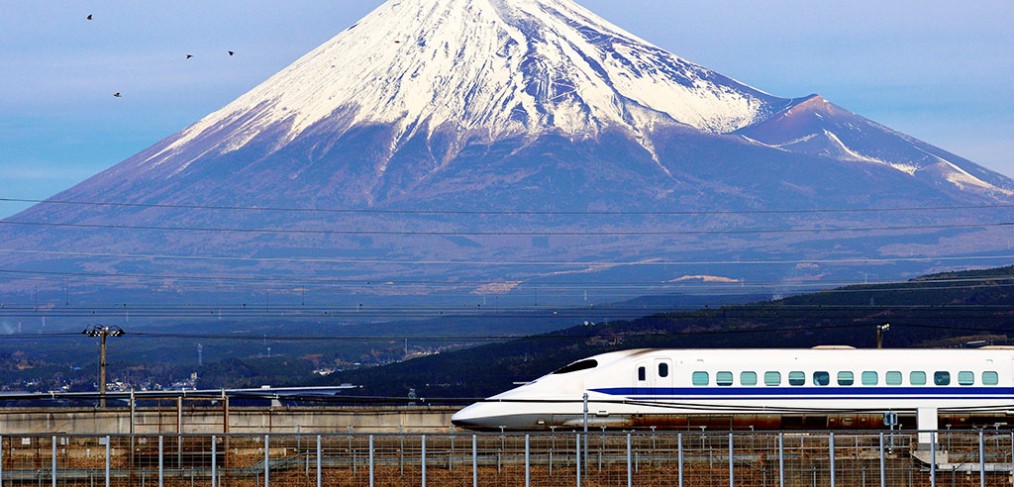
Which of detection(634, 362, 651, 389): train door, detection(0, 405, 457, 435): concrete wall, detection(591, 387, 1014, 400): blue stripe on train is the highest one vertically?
detection(634, 362, 651, 389): train door

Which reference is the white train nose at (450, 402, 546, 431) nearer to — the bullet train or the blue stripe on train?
the bullet train

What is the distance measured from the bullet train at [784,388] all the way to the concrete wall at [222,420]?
26.9ft

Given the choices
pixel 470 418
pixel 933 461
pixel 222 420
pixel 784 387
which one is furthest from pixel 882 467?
pixel 222 420

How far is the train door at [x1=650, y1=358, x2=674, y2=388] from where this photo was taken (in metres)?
65.4

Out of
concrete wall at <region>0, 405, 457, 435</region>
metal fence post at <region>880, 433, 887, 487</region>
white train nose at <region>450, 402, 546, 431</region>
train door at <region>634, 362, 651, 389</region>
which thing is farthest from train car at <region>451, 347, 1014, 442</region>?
metal fence post at <region>880, 433, 887, 487</region>

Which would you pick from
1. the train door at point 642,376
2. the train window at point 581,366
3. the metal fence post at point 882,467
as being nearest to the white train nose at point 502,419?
the train window at point 581,366

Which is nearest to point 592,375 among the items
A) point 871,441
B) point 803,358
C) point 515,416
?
point 515,416

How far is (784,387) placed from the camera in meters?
65.9

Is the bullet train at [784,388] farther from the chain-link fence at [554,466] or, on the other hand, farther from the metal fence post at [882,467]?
the metal fence post at [882,467]

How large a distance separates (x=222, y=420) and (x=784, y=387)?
2462cm

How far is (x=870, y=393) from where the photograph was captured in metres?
65.9

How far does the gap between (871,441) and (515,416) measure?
19294mm

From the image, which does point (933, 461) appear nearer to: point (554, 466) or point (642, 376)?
point (554, 466)

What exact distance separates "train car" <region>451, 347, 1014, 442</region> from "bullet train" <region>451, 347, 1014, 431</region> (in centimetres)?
4
